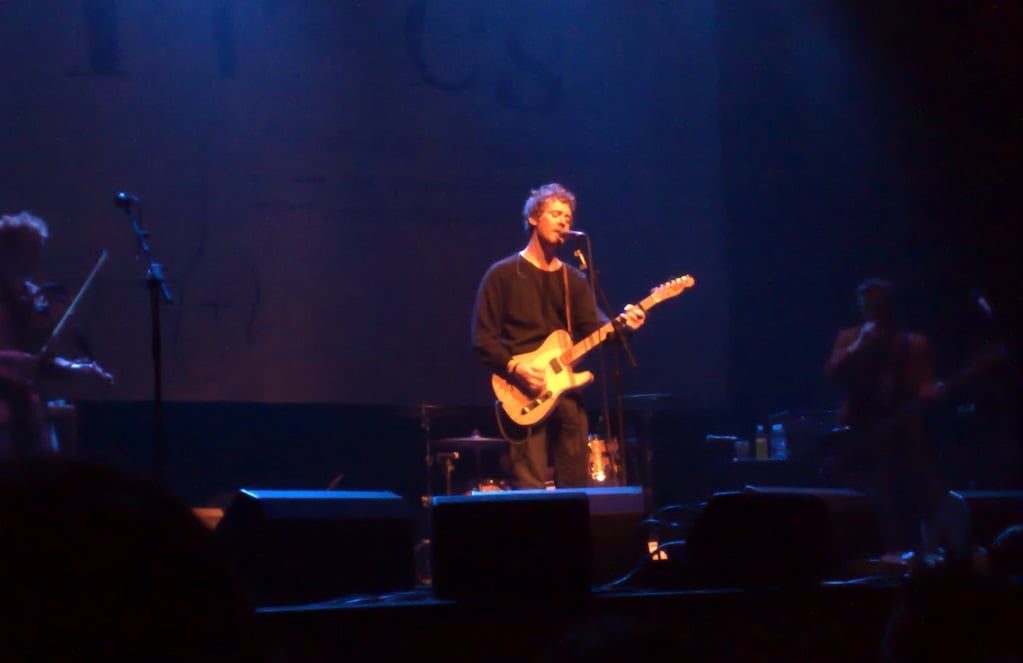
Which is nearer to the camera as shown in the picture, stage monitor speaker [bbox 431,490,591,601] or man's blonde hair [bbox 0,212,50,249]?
stage monitor speaker [bbox 431,490,591,601]

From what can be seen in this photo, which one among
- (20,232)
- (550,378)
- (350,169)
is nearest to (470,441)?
(550,378)

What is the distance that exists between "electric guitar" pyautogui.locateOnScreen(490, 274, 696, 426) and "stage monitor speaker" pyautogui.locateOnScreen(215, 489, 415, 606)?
2.28 m

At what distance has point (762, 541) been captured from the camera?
85.1 inches

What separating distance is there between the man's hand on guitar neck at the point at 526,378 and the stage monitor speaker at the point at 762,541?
2.68 m

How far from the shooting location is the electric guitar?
5.02m

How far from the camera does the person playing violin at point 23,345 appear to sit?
4.55 metres

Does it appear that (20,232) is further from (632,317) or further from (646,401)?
(646,401)

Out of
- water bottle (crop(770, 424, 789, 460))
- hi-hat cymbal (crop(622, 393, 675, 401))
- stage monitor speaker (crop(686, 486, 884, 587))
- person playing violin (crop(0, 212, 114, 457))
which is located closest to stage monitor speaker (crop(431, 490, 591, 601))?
stage monitor speaker (crop(686, 486, 884, 587))

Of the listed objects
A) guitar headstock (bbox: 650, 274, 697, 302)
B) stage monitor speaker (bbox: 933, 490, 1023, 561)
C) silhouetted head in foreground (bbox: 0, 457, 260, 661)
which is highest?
guitar headstock (bbox: 650, 274, 697, 302)

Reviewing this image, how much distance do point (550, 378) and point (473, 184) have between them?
2.02m

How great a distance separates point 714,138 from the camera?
7172mm

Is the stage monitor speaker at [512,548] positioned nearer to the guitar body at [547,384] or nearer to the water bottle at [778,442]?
the guitar body at [547,384]

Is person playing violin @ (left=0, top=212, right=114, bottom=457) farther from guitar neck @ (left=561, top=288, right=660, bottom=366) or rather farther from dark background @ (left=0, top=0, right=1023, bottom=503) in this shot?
guitar neck @ (left=561, top=288, right=660, bottom=366)

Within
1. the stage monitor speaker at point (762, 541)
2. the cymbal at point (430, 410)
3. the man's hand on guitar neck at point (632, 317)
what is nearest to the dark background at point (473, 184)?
the cymbal at point (430, 410)
